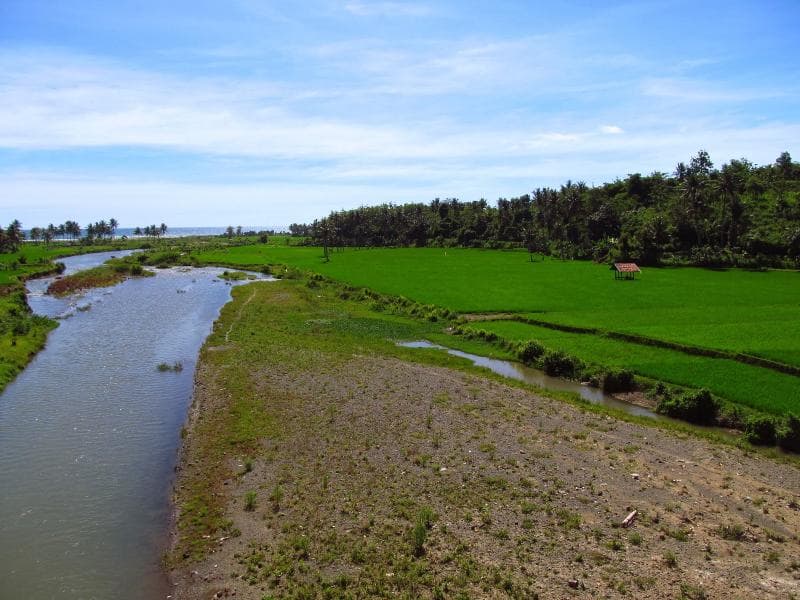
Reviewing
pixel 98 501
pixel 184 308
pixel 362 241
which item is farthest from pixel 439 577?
pixel 362 241

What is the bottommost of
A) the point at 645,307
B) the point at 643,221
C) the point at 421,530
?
the point at 421,530

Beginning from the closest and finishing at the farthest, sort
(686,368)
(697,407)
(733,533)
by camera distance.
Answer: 1. (733,533)
2. (697,407)
3. (686,368)

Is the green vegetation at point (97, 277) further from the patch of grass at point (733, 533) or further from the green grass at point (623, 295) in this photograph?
the patch of grass at point (733, 533)

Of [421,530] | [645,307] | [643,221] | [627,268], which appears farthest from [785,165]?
[421,530]

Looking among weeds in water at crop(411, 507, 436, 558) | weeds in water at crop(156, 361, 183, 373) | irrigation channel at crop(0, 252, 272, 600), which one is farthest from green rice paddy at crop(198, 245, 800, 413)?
irrigation channel at crop(0, 252, 272, 600)

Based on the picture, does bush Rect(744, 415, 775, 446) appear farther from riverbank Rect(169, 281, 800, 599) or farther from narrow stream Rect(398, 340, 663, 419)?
narrow stream Rect(398, 340, 663, 419)

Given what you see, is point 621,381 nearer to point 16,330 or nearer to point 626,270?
point 626,270
